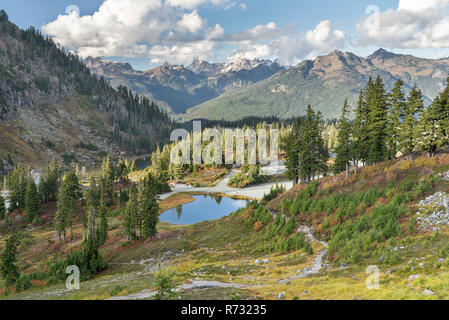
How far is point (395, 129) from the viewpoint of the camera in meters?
46.3

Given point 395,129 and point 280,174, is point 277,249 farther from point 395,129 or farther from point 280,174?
point 280,174

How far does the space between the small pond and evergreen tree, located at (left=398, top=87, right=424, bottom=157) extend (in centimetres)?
4908

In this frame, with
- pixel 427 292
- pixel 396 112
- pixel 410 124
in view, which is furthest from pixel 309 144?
pixel 427 292

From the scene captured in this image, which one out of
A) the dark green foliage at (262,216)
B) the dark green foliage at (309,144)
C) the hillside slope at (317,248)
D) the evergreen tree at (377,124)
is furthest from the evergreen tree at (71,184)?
the evergreen tree at (377,124)

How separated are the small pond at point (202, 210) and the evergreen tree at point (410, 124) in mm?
49083

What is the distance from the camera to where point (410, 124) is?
4350 cm

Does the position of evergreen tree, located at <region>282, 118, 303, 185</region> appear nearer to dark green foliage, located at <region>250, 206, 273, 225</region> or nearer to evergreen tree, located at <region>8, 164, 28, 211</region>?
dark green foliage, located at <region>250, 206, 273, 225</region>

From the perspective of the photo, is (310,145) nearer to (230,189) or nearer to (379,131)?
(379,131)

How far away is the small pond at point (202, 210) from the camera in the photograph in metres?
78.4

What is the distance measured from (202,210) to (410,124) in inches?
2470

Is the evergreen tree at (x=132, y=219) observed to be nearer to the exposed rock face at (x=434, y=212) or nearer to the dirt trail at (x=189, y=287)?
the dirt trail at (x=189, y=287)

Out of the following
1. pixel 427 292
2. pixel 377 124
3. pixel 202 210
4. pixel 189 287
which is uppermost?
pixel 377 124
